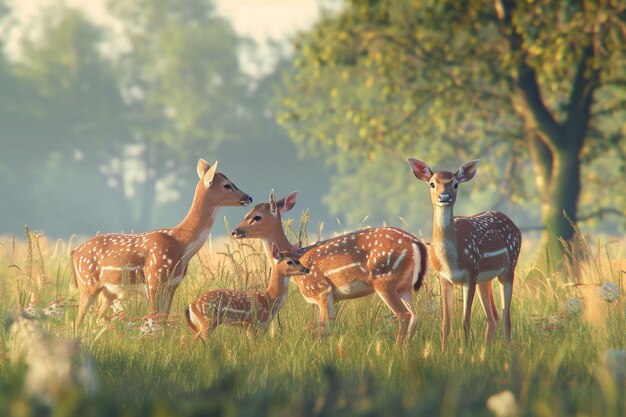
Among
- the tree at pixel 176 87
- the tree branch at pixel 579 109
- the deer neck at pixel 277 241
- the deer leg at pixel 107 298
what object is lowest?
the deer leg at pixel 107 298

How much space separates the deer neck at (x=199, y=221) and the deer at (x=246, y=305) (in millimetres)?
666

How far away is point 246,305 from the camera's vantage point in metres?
7.24

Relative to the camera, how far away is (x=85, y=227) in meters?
63.1

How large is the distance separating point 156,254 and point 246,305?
96 cm

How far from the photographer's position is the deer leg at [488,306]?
7811 millimetres

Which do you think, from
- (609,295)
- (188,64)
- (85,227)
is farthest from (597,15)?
(85,227)

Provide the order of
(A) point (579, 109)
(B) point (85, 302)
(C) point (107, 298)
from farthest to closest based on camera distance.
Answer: (A) point (579, 109) → (C) point (107, 298) → (B) point (85, 302)

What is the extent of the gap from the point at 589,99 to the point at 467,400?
12.4m

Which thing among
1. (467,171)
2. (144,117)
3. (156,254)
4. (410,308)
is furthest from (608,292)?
(144,117)

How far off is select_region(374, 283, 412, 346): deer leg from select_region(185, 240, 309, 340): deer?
0.66 m

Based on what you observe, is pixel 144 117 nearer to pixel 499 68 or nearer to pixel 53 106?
pixel 53 106

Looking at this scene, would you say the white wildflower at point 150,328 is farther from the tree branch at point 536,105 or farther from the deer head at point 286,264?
the tree branch at point 536,105

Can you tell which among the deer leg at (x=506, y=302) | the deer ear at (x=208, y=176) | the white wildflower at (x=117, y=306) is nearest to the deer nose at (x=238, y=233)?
the deer ear at (x=208, y=176)

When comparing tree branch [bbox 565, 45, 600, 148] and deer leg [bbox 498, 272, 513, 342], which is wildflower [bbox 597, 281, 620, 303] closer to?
deer leg [bbox 498, 272, 513, 342]
